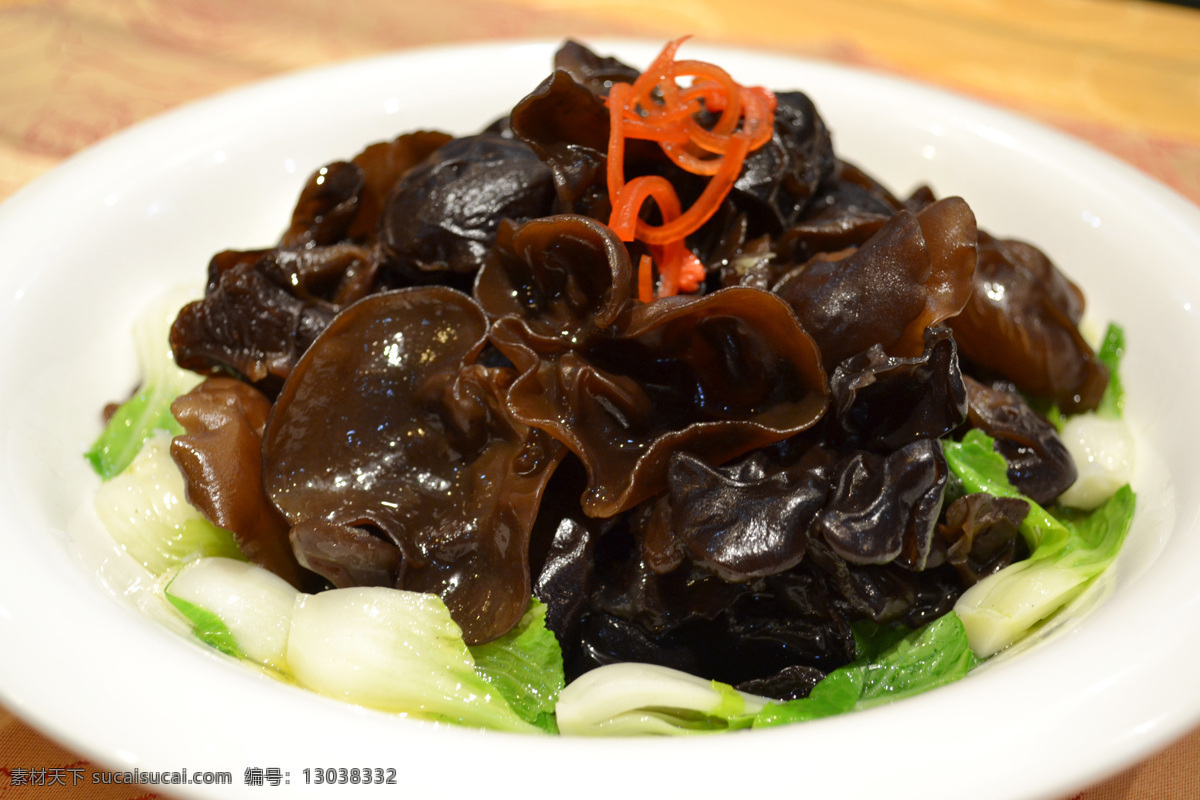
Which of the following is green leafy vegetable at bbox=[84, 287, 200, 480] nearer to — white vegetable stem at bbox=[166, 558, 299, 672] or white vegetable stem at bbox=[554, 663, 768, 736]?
white vegetable stem at bbox=[166, 558, 299, 672]

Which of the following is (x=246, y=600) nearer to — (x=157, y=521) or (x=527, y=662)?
(x=157, y=521)

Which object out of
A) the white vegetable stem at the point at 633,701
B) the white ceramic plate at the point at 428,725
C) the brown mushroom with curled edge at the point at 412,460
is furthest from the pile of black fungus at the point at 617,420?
the white ceramic plate at the point at 428,725

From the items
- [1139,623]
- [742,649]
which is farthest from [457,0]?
[1139,623]

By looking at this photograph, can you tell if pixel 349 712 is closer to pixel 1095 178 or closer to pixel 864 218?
pixel 864 218

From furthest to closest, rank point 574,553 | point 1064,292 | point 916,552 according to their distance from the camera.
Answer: point 1064,292, point 574,553, point 916,552

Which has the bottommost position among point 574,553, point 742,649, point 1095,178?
point 742,649

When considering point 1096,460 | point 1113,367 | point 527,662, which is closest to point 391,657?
point 527,662
